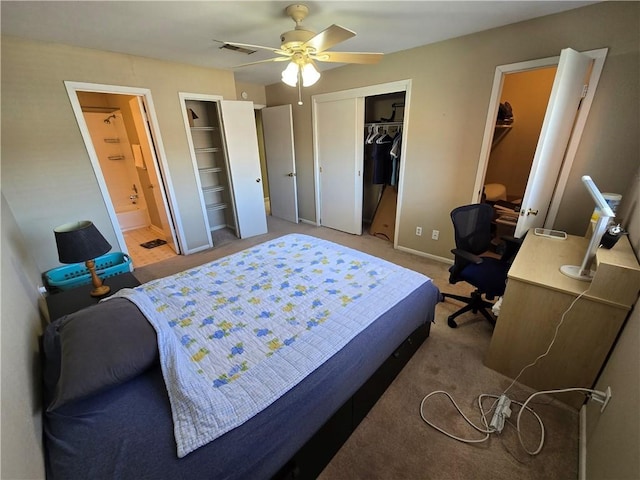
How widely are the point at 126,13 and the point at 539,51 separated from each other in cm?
319

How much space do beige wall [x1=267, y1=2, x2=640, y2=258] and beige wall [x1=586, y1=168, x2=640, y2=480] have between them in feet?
3.10

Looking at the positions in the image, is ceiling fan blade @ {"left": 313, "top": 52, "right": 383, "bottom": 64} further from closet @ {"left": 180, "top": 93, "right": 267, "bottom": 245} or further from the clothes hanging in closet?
closet @ {"left": 180, "top": 93, "right": 267, "bottom": 245}

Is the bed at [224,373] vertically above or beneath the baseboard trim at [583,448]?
above

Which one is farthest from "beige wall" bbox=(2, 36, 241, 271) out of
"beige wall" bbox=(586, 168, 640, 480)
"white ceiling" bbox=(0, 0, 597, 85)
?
"beige wall" bbox=(586, 168, 640, 480)

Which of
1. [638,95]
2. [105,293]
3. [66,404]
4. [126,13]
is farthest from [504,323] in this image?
[126,13]

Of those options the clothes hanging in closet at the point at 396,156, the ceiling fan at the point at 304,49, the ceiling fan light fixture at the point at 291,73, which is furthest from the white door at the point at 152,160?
the clothes hanging in closet at the point at 396,156

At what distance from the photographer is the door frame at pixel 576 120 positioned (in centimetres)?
192

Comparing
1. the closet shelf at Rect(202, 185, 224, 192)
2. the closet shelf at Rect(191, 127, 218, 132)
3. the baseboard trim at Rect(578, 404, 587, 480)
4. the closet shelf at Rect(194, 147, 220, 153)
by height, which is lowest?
the baseboard trim at Rect(578, 404, 587, 480)

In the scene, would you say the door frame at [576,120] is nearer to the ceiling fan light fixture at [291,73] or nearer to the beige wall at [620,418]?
the beige wall at [620,418]

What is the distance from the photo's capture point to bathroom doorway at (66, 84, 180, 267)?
3.37 meters

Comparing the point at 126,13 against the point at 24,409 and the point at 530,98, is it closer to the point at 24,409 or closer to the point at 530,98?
the point at 24,409

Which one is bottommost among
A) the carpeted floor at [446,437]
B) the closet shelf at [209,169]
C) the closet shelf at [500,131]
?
the carpeted floor at [446,437]

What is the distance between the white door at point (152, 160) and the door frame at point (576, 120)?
12.2 feet

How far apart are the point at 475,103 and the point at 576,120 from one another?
799 millimetres
